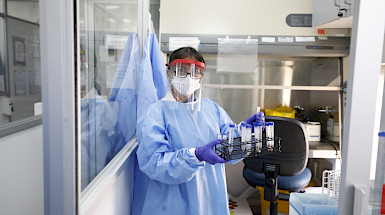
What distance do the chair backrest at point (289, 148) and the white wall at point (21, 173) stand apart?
4.72ft

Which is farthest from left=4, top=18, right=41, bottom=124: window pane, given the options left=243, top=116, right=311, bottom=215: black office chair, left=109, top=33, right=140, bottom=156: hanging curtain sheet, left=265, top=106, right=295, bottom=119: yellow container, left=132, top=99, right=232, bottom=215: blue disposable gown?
left=265, top=106, right=295, bottom=119: yellow container

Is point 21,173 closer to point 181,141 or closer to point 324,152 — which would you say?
point 181,141

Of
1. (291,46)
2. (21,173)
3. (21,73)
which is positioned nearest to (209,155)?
(21,173)

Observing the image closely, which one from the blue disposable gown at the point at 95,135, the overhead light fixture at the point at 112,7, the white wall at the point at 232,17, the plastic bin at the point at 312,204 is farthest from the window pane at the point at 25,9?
the plastic bin at the point at 312,204

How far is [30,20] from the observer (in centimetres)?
174

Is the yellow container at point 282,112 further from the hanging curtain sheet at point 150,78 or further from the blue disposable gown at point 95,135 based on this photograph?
the blue disposable gown at point 95,135

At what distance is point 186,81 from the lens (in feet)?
4.12

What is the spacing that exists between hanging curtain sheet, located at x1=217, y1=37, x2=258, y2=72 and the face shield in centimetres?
121

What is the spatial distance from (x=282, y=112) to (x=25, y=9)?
218 cm

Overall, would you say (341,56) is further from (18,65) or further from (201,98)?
(18,65)

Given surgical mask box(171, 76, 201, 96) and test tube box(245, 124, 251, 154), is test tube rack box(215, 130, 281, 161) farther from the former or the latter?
surgical mask box(171, 76, 201, 96)

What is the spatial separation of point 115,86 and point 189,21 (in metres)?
1.24

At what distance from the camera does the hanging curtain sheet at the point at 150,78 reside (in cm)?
151

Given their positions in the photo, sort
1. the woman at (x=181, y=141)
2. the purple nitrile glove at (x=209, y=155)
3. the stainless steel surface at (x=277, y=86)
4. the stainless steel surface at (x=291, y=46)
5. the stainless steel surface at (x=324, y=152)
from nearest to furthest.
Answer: the purple nitrile glove at (x=209, y=155) → the woman at (x=181, y=141) → the stainless steel surface at (x=324, y=152) → the stainless steel surface at (x=291, y=46) → the stainless steel surface at (x=277, y=86)
